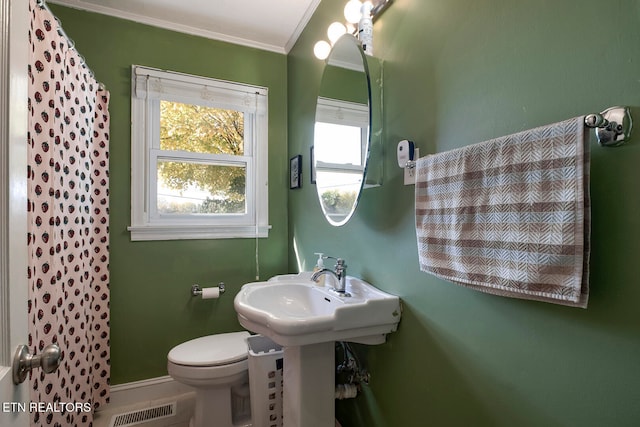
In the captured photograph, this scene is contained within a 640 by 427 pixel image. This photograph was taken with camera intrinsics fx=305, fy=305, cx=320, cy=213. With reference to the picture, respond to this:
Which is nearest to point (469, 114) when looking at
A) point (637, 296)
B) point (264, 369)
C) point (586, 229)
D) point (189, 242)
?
point (586, 229)

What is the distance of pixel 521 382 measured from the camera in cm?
74

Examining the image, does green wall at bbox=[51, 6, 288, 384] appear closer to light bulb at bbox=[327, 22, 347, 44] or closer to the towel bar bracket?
light bulb at bbox=[327, 22, 347, 44]

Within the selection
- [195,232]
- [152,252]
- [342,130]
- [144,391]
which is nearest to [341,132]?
[342,130]

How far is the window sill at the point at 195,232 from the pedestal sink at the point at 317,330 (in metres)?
0.79

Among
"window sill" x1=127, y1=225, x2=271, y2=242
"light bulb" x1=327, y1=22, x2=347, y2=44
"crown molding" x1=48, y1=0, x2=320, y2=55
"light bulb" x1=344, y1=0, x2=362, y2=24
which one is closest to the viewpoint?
"light bulb" x1=344, y1=0, x2=362, y2=24

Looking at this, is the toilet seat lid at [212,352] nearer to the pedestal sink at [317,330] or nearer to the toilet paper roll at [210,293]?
the toilet paper roll at [210,293]

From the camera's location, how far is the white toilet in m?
1.53

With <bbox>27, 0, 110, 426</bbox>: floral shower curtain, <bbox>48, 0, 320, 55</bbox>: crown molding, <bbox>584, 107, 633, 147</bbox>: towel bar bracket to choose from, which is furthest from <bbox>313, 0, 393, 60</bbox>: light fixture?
<bbox>27, 0, 110, 426</bbox>: floral shower curtain

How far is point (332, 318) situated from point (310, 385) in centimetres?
35

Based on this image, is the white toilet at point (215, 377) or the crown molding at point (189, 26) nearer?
the white toilet at point (215, 377)

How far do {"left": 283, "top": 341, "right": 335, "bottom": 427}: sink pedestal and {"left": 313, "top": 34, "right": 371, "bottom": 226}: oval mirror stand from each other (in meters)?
0.56

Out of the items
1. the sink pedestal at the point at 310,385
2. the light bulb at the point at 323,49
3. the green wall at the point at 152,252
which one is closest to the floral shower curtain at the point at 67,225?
the green wall at the point at 152,252

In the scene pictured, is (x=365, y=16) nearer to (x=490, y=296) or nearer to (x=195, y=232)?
(x=490, y=296)

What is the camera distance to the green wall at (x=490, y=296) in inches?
22.9
